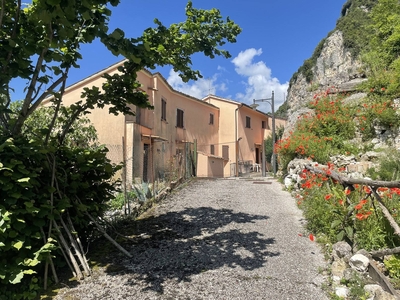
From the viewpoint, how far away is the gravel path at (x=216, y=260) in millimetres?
3750

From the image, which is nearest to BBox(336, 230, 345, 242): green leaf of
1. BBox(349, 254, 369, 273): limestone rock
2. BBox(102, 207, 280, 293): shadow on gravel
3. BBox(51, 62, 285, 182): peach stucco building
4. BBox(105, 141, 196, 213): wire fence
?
BBox(349, 254, 369, 273): limestone rock

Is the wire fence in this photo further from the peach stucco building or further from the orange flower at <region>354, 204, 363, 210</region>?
the orange flower at <region>354, 204, 363, 210</region>

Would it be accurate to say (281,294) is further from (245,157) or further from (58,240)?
(245,157)

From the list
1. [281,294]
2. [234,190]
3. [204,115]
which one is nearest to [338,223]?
[281,294]

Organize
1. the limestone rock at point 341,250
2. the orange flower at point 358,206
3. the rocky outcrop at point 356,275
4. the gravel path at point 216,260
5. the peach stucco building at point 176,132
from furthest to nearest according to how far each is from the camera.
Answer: the peach stucco building at point 176,132
the orange flower at point 358,206
the limestone rock at point 341,250
the gravel path at point 216,260
the rocky outcrop at point 356,275

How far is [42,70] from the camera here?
4676mm

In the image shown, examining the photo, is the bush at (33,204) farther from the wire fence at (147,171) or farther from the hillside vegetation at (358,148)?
the hillside vegetation at (358,148)

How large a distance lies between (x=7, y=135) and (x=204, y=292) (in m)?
3.51

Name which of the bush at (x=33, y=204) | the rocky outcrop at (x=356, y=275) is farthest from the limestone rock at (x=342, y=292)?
the bush at (x=33, y=204)

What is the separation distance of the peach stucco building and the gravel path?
7.02ft

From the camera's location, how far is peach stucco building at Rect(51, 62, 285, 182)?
12.9 metres

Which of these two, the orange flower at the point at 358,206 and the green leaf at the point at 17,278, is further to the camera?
the orange flower at the point at 358,206

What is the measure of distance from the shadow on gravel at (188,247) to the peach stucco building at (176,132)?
6.00ft

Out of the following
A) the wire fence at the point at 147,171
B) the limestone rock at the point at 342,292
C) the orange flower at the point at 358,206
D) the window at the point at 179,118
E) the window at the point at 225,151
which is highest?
the window at the point at 179,118
